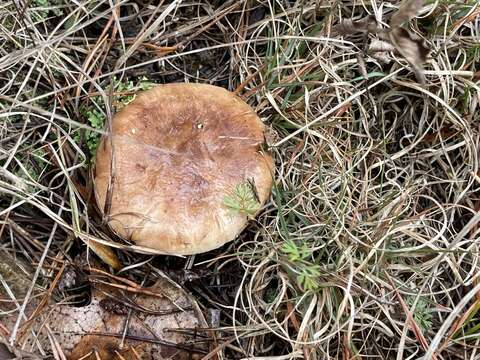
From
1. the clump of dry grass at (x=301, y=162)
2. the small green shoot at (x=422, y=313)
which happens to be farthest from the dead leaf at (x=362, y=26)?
the small green shoot at (x=422, y=313)

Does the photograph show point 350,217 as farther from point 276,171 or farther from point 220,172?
point 220,172

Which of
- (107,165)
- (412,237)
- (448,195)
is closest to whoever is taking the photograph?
(107,165)

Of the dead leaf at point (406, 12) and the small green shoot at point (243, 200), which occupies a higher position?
the dead leaf at point (406, 12)

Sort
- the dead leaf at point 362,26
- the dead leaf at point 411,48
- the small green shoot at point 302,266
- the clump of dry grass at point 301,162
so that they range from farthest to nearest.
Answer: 1. the clump of dry grass at point 301,162
2. the small green shoot at point 302,266
3. the dead leaf at point 362,26
4. the dead leaf at point 411,48

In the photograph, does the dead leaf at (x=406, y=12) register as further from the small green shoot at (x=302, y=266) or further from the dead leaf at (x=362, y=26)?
the small green shoot at (x=302, y=266)

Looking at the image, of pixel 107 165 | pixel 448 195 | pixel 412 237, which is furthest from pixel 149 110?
pixel 448 195

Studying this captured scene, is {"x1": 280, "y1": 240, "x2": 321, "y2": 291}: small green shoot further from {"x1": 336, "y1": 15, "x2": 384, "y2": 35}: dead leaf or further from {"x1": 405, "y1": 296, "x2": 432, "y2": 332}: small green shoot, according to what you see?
{"x1": 336, "y1": 15, "x2": 384, "y2": 35}: dead leaf

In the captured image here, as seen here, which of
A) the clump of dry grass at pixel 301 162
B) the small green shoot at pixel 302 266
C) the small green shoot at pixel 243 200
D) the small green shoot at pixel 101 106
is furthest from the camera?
the small green shoot at pixel 101 106
